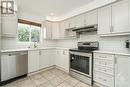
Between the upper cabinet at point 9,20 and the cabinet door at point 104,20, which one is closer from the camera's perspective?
the cabinet door at point 104,20

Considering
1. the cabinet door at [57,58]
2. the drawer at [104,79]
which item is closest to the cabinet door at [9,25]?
the cabinet door at [57,58]

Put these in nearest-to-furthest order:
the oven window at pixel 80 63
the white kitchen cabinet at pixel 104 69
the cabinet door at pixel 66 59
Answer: the white kitchen cabinet at pixel 104 69 < the oven window at pixel 80 63 < the cabinet door at pixel 66 59

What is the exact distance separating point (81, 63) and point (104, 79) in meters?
0.80

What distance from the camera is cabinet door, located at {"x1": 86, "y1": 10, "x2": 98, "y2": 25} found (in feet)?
8.58

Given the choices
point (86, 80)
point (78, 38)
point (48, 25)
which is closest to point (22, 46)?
point (48, 25)

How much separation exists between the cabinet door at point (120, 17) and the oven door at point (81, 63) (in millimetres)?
1027

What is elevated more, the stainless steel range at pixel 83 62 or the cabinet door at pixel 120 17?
the cabinet door at pixel 120 17

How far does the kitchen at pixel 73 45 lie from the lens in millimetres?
2043

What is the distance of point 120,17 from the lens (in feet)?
6.82

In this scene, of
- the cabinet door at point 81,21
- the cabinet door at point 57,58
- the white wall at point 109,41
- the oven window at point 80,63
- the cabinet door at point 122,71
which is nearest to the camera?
the cabinet door at point 122,71

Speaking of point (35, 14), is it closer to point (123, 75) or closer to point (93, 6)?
point (93, 6)

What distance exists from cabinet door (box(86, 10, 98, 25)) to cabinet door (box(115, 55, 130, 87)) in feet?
4.34

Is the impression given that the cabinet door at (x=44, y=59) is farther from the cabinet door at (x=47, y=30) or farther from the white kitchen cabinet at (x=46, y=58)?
the cabinet door at (x=47, y=30)

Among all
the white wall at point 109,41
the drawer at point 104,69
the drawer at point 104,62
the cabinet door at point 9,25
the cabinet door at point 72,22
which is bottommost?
the drawer at point 104,69
